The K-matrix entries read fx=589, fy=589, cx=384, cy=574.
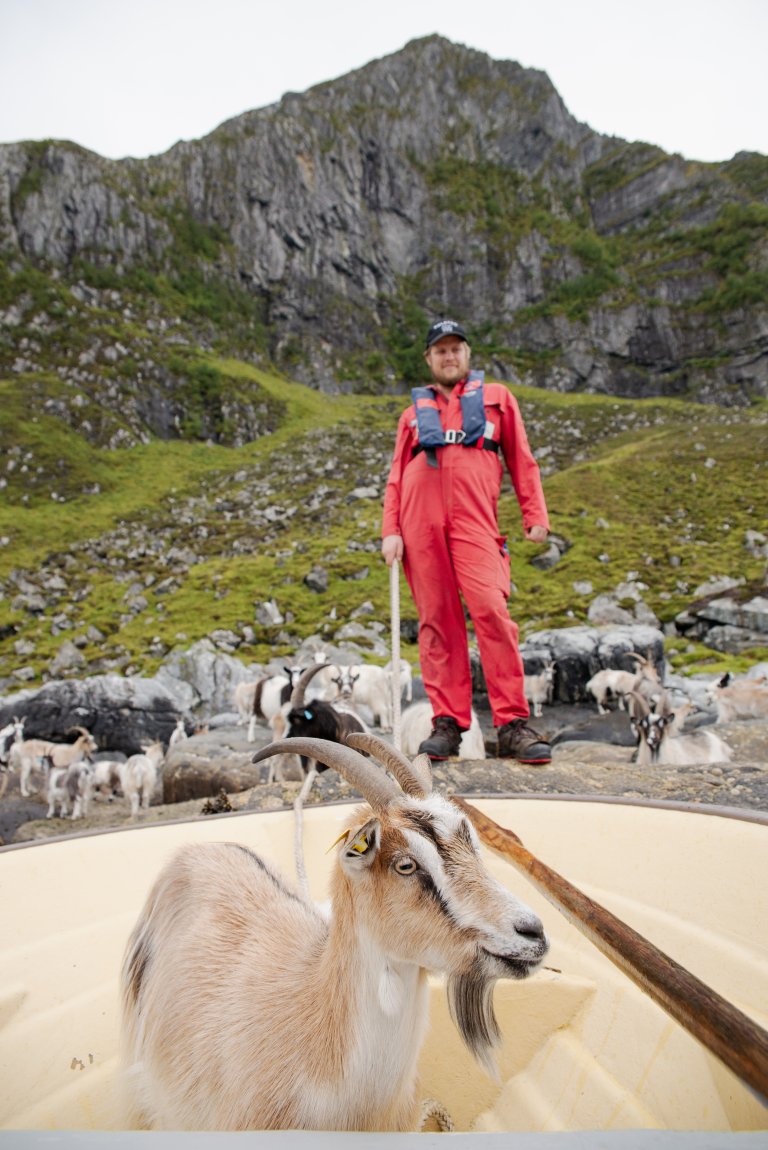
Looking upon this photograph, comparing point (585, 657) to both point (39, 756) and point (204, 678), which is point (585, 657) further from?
point (39, 756)

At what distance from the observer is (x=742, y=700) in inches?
418

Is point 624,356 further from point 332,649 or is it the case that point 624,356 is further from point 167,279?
point 332,649

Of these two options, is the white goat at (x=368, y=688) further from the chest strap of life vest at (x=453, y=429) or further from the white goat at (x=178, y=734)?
the chest strap of life vest at (x=453, y=429)

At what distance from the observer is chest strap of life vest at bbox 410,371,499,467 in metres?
4.70

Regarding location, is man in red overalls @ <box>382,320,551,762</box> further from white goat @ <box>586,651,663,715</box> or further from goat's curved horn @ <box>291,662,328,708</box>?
white goat @ <box>586,651,663,715</box>

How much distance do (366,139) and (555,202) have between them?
28772mm

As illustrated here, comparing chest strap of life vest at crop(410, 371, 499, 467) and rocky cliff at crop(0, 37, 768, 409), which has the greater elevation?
rocky cliff at crop(0, 37, 768, 409)

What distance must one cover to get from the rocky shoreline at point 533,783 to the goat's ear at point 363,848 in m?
1.63

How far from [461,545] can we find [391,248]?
8593cm

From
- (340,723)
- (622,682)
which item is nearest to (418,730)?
(340,723)

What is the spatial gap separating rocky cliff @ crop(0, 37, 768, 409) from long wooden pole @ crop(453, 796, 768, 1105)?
160 ft

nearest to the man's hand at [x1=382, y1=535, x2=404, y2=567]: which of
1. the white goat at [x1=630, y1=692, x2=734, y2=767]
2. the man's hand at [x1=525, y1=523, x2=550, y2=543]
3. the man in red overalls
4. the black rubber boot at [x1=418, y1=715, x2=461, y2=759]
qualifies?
the man in red overalls

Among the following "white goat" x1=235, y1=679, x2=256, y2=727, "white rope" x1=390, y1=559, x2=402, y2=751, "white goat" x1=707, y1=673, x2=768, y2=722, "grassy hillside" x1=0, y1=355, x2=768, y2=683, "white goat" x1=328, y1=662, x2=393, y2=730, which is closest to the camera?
"white rope" x1=390, y1=559, x2=402, y2=751

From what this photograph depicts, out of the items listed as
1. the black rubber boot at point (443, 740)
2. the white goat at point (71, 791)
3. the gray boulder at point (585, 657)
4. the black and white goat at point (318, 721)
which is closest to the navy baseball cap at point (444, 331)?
the black rubber boot at point (443, 740)
